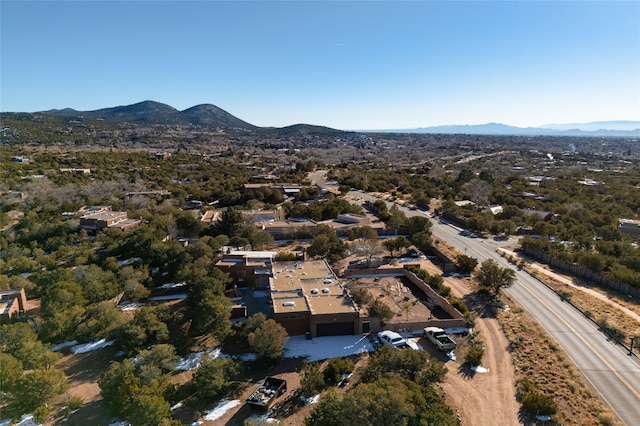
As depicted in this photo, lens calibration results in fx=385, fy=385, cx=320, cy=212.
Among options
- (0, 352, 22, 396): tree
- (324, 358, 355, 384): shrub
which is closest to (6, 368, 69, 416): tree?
(0, 352, 22, 396): tree

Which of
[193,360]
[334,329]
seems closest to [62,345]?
[193,360]

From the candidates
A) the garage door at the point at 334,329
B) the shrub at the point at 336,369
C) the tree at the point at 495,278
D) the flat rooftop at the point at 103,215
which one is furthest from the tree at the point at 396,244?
the flat rooftop at the point at 103,215

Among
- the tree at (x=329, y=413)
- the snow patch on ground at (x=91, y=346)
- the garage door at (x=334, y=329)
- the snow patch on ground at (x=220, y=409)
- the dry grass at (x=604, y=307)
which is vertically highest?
the tree at (x=329, y=413)

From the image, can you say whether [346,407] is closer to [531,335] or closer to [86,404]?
[86,404]

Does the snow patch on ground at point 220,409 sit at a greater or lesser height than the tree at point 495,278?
lesser

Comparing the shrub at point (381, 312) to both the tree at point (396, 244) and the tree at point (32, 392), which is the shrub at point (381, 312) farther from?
the tree at point (32, 392)
